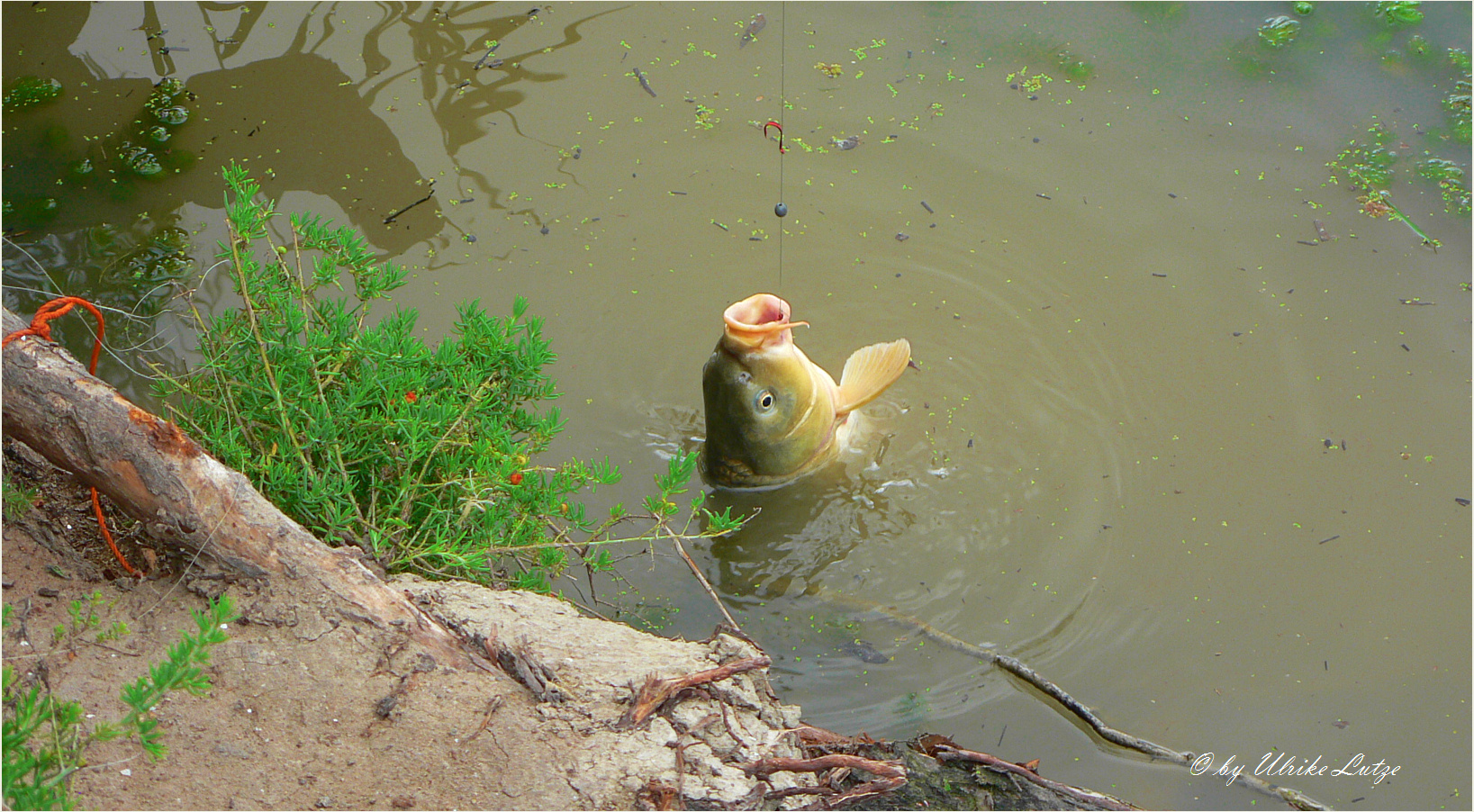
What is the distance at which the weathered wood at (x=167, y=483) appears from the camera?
2.83m

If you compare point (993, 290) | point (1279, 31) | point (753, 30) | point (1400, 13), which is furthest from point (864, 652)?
point (1400, 13)

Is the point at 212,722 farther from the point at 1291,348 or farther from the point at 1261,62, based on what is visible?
the point at 1261,62

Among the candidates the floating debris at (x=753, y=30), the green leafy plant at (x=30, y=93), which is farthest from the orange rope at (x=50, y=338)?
the floating debris at (x=753, y=30)

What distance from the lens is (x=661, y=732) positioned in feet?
9.61

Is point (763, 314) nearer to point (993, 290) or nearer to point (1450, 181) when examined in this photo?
point (993, 290)

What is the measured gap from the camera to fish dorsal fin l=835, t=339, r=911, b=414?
15.0 ft

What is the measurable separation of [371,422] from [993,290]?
11.4 ft

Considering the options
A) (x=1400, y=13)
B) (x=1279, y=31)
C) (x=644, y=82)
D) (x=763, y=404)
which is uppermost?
(x=1400, y=13)

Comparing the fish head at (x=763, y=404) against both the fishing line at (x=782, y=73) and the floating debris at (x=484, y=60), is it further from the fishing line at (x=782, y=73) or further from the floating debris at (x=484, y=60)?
the floating debris at (x=484, y=60)

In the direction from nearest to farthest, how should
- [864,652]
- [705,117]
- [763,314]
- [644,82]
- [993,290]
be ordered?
[763,314] → [864,652] → [993,290] → [705,117] → [644,82]

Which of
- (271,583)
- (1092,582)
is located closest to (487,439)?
(271,583)

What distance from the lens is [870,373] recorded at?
4645mm

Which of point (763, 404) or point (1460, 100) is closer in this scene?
point (763, 404)

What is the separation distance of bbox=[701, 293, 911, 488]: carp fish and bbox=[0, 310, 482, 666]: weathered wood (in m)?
1.66
